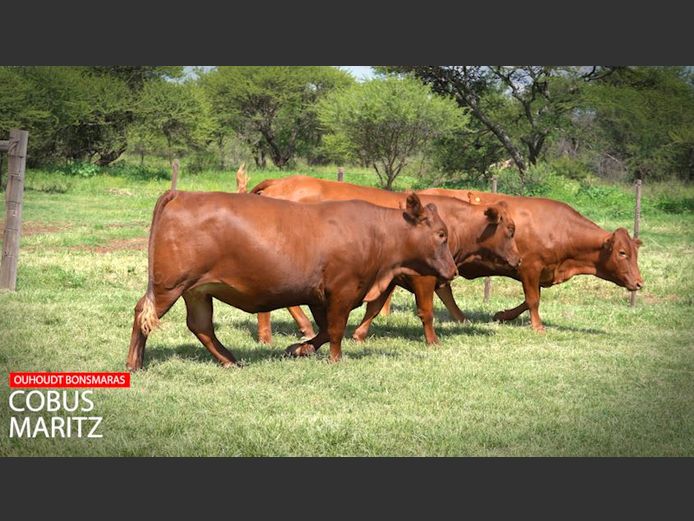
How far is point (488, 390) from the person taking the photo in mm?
8742

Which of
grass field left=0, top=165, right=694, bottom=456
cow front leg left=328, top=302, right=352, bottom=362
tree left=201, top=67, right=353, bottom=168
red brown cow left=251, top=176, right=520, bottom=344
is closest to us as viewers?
grass field left=0, top=165, right=694, bottom=456

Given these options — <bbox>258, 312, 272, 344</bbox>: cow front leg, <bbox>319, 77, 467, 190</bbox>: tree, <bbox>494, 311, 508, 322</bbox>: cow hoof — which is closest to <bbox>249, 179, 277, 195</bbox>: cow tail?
<bbox>258, 312, 272, 344</bbox>: cow front leg

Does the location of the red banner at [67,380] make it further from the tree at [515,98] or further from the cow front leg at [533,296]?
the tree at [515,98]

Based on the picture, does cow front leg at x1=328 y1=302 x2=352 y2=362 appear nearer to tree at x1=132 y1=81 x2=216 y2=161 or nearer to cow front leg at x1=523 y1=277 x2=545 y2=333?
cow front leg at x1=523 y1=277 x2=545 y2=333

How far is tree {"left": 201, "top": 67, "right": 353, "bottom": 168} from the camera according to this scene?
39.9 metres

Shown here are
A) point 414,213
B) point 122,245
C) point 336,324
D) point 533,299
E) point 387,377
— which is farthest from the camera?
point 122,245

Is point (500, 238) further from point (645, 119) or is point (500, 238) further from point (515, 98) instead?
point (515, 98)

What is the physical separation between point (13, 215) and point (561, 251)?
7834 mm

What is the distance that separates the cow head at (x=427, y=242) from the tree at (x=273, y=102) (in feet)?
96.8

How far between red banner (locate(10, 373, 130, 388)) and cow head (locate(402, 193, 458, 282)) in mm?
3343

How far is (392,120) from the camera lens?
98.9 feet

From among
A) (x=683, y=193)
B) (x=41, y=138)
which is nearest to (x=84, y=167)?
(x=41, y=138)

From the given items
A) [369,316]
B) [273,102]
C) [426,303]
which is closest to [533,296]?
[426,303]

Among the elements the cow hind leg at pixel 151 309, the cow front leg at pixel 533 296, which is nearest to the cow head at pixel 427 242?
the cow front leg at pixel 533 296
